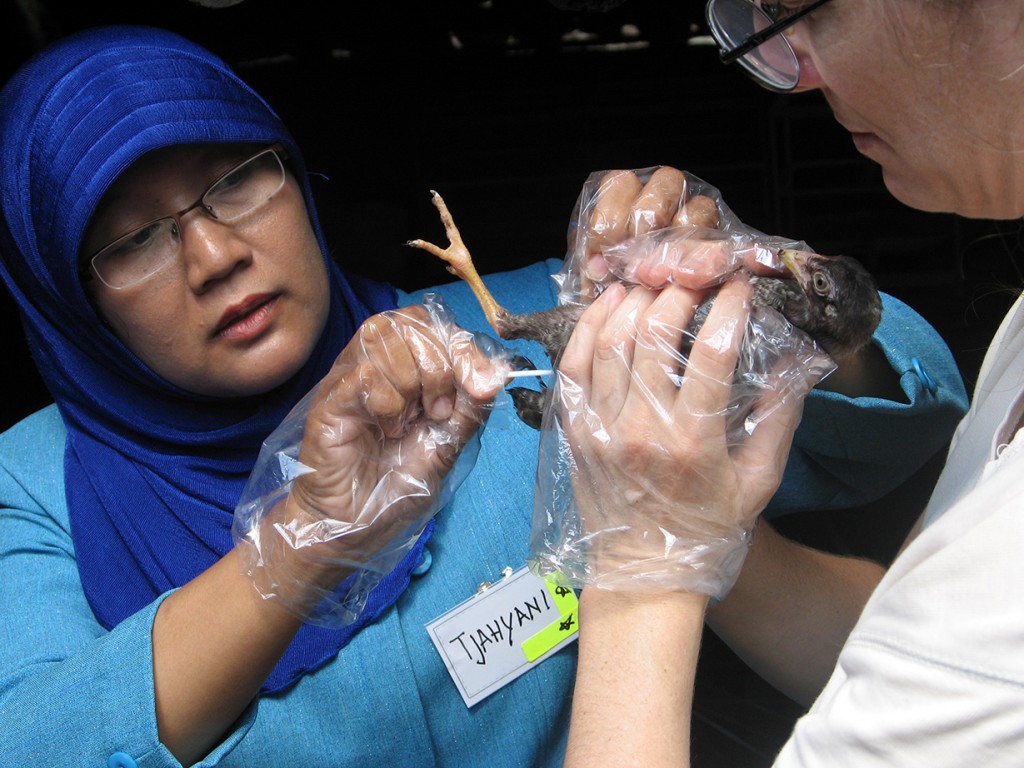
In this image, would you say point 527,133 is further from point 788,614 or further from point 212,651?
point 212,651

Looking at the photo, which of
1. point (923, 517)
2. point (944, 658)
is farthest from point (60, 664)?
point (923, 517)

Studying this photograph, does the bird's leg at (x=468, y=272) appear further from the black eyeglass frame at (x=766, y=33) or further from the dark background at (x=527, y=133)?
the dark background at (x=527, y=133)

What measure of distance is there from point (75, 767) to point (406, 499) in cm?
61

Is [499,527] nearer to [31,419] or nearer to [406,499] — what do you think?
[406,499]

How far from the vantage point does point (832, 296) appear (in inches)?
46.1

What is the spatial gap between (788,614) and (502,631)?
50 cm

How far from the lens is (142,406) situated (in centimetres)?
156

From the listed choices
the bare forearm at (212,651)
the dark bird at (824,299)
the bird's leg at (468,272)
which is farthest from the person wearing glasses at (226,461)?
the dark bird at (824,299)

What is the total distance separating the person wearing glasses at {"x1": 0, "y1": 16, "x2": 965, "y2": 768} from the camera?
121 cm

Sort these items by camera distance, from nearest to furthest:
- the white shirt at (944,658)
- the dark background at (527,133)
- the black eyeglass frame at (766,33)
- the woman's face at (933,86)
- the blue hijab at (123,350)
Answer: the white shirt at (944,658)
the woman's face at (933,86)
the black eyeglass frame at (766,33)
the blue hijab at (123,350)
the dark background at (527,133)

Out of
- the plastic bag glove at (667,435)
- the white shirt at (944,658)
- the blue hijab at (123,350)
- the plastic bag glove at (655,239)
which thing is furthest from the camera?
the blue hijab at (123,350)

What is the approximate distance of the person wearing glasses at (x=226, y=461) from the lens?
1209 mm

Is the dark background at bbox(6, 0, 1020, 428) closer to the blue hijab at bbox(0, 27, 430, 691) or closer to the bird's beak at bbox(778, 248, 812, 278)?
the blue hijab at bbox(0, 27, 430, 691)

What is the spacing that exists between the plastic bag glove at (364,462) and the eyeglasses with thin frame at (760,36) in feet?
1.77
